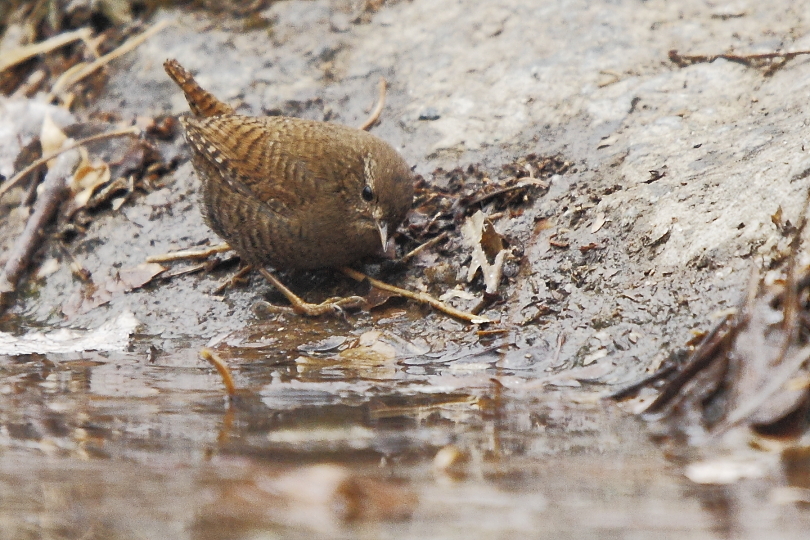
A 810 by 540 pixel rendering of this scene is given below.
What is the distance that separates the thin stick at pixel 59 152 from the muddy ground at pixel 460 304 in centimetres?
18

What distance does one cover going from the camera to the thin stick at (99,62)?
7.07 metres

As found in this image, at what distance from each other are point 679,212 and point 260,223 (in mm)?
2072

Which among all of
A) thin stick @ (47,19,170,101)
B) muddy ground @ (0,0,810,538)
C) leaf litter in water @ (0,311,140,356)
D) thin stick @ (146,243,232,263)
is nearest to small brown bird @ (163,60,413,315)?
muddy ground @ (0,0,810,538)

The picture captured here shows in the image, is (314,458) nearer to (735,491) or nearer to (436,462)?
(436,462)

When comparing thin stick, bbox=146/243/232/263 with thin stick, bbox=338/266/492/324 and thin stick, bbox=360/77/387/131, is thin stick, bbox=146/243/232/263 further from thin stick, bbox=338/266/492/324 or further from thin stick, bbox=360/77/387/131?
thin stick, bbox=360/77/387/131

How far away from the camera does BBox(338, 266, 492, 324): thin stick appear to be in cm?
392

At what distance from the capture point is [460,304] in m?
4.11

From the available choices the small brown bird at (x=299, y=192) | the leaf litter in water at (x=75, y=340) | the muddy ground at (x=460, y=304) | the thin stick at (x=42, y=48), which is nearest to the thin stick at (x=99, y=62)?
the muddy ground at (x=460, y=304)

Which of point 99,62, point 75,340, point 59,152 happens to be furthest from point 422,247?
point 99,62

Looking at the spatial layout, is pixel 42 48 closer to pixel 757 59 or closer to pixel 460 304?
pixel 460 304

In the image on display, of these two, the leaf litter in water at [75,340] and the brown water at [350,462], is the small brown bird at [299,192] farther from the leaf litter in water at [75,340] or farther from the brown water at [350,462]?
the brown water at [350,462]

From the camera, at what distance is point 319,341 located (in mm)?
4102

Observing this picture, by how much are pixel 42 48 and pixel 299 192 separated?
4.22 meters

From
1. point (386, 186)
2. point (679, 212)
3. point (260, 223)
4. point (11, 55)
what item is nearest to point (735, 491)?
point (679, 212)
